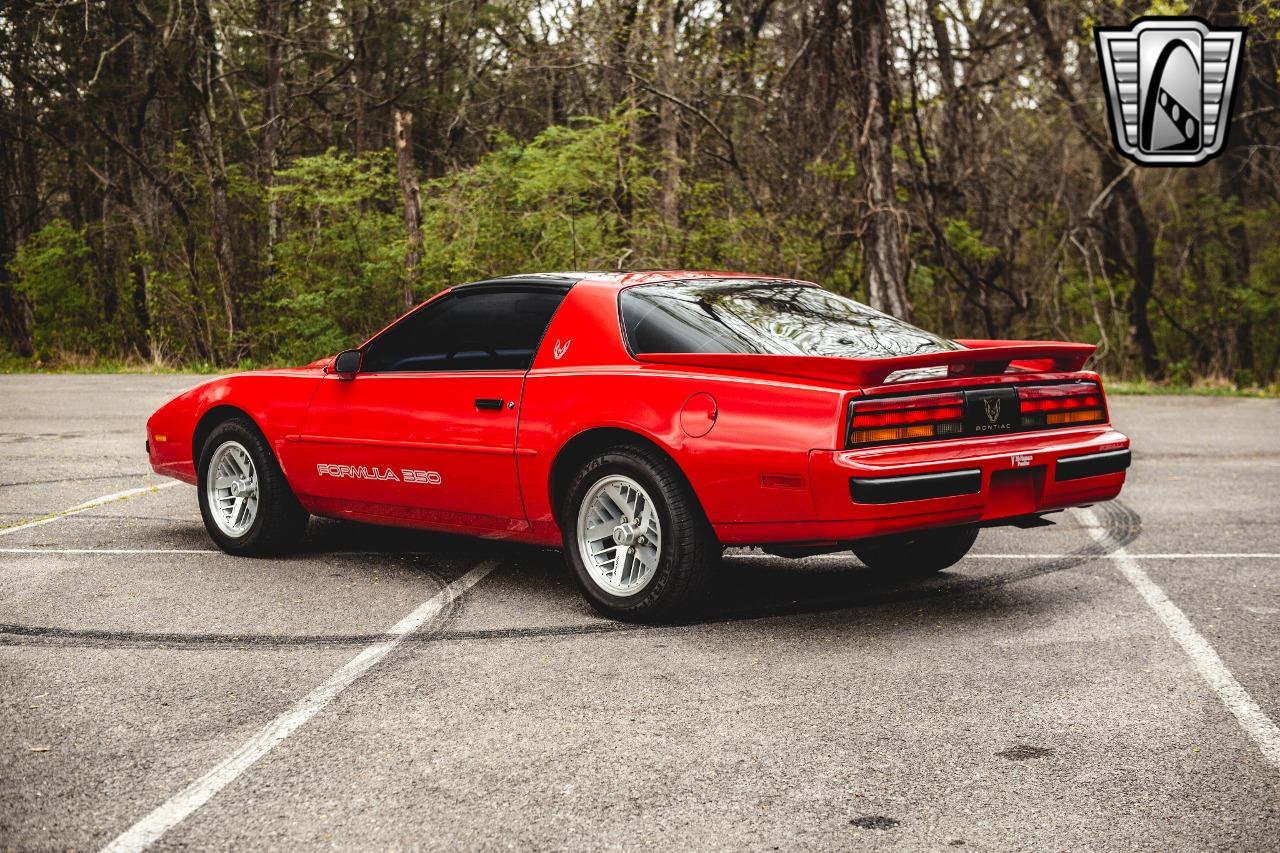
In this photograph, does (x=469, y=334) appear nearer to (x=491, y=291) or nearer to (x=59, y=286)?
(x=491, y=291)

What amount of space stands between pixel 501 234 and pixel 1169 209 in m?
17.3

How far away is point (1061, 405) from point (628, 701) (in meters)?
2.45

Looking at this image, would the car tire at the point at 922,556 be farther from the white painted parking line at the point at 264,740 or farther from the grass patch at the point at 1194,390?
the grass patch at the point at 1194,390

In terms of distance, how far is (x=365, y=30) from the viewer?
30.8m

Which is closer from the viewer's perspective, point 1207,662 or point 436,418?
point 1207,662

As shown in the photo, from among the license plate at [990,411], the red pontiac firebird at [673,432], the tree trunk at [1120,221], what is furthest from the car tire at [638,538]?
the tree trunk at [1120,221]

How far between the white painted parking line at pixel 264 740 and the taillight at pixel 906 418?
199 cm

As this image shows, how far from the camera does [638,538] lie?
5.42 meters

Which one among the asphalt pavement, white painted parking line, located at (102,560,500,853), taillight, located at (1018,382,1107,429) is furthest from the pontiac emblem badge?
white painted parking line, located at (102,560,500,853)

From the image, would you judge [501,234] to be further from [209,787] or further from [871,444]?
[209,787]

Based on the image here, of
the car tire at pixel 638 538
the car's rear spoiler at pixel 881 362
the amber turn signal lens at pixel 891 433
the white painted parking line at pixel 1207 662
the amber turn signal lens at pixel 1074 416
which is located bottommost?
the white painted parking line at pixel 1207 662

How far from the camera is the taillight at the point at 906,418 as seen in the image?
16.2 feet

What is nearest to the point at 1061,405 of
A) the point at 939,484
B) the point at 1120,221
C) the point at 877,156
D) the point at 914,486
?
the point at 939,484

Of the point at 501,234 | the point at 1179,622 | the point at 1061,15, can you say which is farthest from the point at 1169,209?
the point at 1179,622
